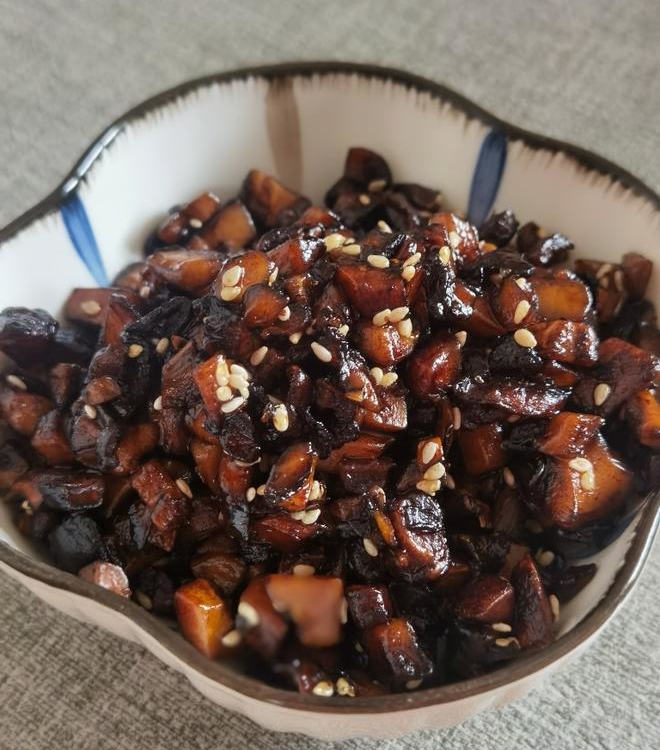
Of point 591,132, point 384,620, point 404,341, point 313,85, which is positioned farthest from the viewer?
point 591,132

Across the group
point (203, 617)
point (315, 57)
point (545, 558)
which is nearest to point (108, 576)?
point (203, 617)

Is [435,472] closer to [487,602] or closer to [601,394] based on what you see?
[487,602]

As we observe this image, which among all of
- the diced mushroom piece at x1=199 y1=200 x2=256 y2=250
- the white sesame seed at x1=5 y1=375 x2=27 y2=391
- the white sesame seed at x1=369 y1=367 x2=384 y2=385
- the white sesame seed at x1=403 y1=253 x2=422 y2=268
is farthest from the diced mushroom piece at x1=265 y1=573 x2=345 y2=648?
the diced mushroom piece at x1=199 y1=200 x2=256 y2=250

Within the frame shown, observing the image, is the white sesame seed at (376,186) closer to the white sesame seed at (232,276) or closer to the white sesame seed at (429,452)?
the white sesame seed at (232,276)

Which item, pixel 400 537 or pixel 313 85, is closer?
pixel 400 537

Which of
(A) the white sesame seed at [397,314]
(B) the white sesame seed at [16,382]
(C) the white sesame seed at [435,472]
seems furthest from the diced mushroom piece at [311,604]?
(B) the white sesame seed at [16,382]

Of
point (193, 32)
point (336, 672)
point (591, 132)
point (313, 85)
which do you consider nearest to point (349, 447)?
point (336, 672)

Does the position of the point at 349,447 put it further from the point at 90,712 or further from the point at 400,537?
Answer: the point at 90,712
